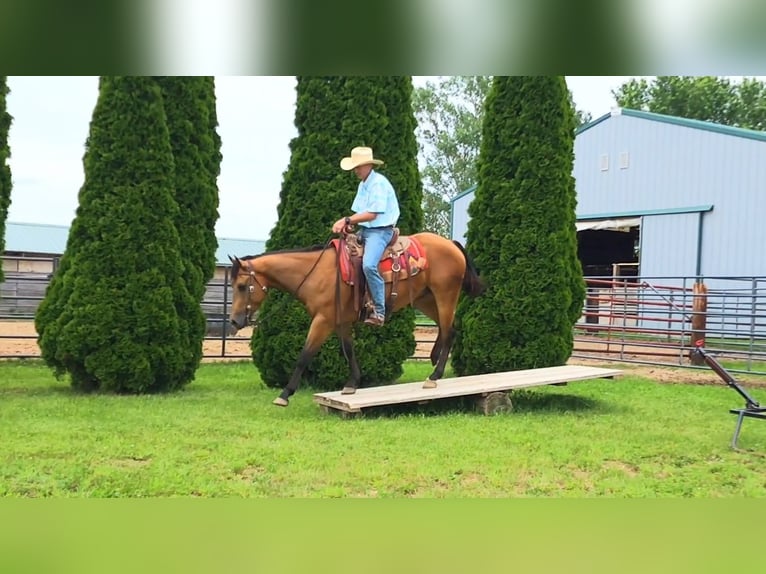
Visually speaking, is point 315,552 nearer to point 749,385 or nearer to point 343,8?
point 343,8

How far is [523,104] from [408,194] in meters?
1.37

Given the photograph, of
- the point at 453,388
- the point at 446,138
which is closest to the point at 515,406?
the point at 453,388

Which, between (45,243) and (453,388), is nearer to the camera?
(453,388)

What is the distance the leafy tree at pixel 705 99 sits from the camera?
20.4m

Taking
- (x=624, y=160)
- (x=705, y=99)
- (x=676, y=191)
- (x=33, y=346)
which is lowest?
(x=33, y=346)

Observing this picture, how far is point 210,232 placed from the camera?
6.80 metres

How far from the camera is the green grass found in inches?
125

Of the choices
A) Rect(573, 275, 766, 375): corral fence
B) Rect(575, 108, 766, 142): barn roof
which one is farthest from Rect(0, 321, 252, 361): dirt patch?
Rect(575, 108, 766, 142): barn roof

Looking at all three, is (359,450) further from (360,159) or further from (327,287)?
(360,159)

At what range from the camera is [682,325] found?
8578 millimetres

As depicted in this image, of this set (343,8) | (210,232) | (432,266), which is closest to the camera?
(343,8)

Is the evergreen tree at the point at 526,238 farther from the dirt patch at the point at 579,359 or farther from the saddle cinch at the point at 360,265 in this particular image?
the saddle cinch at the point at 360,265

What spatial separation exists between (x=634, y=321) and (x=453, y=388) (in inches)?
262

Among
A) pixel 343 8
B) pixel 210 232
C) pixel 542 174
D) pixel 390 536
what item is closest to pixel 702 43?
pixel 343 8
